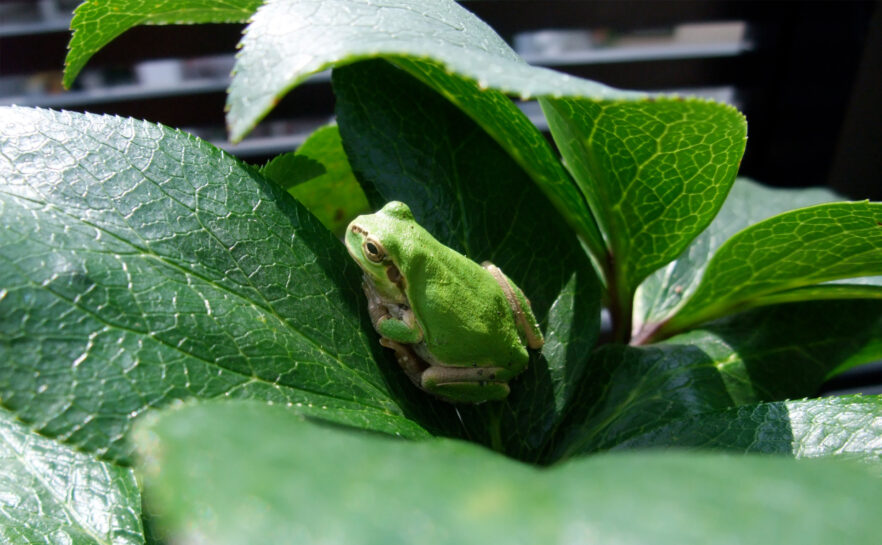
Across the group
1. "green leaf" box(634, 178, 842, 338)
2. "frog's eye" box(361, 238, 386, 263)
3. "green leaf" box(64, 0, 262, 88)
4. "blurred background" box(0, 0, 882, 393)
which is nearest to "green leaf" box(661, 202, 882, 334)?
"green leaf" box(634, 178, 842, 338)

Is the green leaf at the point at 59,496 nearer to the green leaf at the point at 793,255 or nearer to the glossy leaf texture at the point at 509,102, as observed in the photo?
the glossy leaf texture at the point at 509,102

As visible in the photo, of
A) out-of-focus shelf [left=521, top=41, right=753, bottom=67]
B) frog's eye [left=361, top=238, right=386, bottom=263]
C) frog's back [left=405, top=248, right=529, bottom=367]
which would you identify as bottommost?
frog's back [left=405, top=248, right=529, bottom=367]

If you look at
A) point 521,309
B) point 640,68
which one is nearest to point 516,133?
point 521,309

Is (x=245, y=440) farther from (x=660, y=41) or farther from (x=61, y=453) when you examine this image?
(x=660, y=41)

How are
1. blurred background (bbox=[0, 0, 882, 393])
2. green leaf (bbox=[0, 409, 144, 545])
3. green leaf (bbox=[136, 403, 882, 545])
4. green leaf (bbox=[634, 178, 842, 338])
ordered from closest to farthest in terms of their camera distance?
green leaf (bbox=[136, 403, 882, 545])
green leaf (bbox=[0, 409, 144, 545])
green leaf (bbox=[634, 178, 842, 338])
blurred background (bbox=[0, 0, 882, 393])

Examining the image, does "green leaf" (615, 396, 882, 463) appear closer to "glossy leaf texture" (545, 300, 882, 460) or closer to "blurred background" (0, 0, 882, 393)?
"glossy leaf texture" (545, 300, 882, 460)

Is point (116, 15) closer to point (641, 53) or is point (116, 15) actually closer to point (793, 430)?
point (793, 430)
